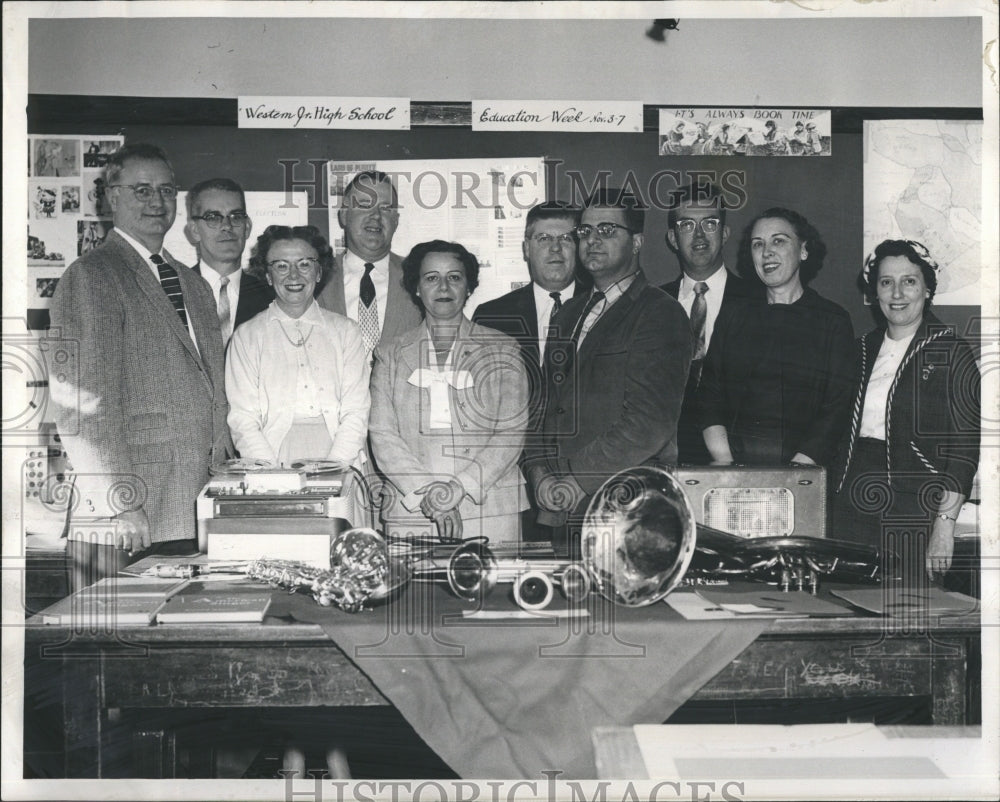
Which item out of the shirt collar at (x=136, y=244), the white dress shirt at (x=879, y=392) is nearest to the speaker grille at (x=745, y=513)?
the white dress shirt at (x=879, y=392)

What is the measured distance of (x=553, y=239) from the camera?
2863 millimetres

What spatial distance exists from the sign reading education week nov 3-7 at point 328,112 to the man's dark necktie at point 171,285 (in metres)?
0.50

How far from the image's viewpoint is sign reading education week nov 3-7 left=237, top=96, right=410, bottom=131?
112 inches

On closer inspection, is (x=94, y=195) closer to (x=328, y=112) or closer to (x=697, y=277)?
(x=328, y=112)

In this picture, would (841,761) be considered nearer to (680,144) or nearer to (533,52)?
(680,144)

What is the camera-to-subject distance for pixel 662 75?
9.39ft

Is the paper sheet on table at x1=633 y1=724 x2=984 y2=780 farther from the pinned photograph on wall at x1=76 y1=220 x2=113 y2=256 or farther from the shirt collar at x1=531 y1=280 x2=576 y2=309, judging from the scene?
the pinned photograph on wall at x1=76 y1=220 x2=113 y2=256

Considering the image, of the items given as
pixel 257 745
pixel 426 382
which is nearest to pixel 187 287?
pixel 426 382

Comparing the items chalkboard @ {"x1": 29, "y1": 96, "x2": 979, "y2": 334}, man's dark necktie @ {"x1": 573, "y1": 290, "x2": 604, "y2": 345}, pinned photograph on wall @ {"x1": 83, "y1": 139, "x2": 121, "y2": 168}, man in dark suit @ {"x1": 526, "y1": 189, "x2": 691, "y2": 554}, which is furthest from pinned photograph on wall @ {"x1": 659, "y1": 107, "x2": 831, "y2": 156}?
pinned photograph on wall @ {"x1": 83, "y1": 139, "x2": 121, "y2": 168}

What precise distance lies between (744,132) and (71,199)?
6.95 feet

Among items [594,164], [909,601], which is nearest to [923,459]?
[909,601]

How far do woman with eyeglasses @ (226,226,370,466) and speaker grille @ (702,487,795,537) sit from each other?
3.65 ft

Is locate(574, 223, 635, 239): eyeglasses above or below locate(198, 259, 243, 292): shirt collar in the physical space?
above

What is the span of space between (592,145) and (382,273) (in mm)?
774
